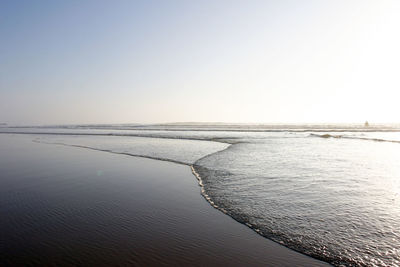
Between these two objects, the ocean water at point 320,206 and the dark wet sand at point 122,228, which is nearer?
the dark wet sand at point 122,228

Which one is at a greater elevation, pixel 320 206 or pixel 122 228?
pixel 320 206

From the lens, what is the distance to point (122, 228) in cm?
586

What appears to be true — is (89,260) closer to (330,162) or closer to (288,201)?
(288,201)

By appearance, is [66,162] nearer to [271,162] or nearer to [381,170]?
[271,162]

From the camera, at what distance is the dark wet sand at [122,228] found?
15.0 feet

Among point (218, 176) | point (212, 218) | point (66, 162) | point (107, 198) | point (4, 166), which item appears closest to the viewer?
point (212, 218)

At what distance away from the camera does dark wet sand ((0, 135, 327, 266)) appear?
15.0 feet

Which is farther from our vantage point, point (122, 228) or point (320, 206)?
point (320, 206)

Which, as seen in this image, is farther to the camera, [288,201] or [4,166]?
[4,166]

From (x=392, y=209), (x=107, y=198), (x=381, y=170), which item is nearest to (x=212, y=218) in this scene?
(x=107, y=198)

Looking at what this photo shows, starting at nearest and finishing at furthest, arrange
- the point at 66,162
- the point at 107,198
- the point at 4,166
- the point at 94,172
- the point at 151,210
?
the point at 151,210, the point at 107,198, the point at 94,172, the point at 4,166, the point at 66,162

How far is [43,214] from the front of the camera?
263 inches

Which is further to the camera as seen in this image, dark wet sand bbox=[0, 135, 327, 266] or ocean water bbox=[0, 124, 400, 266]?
ocean water bbox=[0, 124, 400, 266]

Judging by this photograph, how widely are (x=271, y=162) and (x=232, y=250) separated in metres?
10.5
